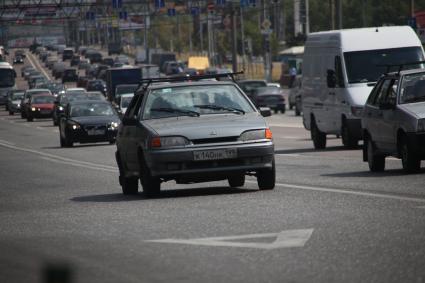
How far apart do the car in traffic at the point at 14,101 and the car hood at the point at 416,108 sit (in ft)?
224

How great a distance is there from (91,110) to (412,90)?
2278cm

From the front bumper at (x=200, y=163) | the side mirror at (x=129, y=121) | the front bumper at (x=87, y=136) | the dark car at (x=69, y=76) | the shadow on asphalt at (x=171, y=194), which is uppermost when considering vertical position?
the side mirror at (x=129, y=121)

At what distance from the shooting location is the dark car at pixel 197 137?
17.4 m

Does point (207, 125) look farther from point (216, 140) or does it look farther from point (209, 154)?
point (209, 154)

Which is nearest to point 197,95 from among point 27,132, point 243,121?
point 243,121

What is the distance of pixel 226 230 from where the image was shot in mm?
12734

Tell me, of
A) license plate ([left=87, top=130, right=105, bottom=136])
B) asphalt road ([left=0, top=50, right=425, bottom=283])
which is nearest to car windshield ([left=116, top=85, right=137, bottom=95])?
license plate ([left=87, top=130, right=105, bottom=136])

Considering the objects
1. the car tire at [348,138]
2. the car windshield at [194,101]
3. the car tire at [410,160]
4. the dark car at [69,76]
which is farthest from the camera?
the dark car at [69,76]

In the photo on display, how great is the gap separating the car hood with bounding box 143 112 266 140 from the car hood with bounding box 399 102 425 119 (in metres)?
2.83

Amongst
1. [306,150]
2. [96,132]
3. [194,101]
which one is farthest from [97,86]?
[194,101]

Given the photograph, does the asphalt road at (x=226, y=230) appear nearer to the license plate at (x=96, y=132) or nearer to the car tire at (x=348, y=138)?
the car tire at (x=348, y=138)

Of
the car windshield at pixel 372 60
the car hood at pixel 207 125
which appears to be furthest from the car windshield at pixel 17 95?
the car hood at pixel 207 125

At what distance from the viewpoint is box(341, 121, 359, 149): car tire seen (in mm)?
30222

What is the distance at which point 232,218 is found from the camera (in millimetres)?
13914
